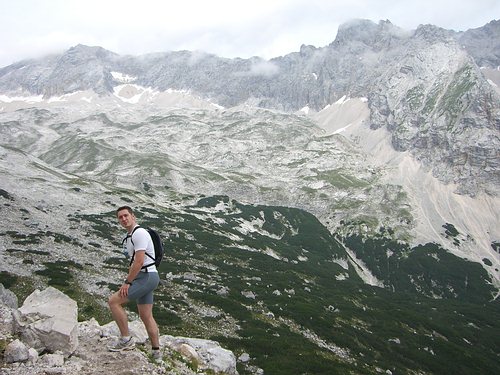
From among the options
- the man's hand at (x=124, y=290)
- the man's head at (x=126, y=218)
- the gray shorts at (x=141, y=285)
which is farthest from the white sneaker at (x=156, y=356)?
the man's head at (x=126, y=218)

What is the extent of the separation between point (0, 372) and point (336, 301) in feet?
217

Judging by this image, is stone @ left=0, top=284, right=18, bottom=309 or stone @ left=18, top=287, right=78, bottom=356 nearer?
stone @ left=18, top=287, right=78, bottom=356

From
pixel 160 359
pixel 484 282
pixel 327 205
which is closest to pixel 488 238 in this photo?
pixel 484 282

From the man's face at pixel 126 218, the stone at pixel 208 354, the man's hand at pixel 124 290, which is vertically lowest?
the stone at pixel 208 354

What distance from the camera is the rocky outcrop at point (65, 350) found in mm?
12500

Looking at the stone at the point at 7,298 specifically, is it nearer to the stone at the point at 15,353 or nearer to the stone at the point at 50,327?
the stone at the point at 50,327

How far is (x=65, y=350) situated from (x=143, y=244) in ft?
16.4

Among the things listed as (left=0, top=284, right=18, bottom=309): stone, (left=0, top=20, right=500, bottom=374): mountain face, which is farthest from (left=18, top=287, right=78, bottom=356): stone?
(left=0, top=20, right=500, bottom=374): mountain face

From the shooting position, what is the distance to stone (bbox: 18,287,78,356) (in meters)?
13.6

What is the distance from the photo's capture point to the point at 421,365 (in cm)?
5050

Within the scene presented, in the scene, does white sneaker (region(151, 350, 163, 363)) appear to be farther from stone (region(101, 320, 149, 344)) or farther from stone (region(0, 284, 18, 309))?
stone (region(0, 284, 18, 309))

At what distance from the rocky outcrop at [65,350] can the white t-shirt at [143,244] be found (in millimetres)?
3605

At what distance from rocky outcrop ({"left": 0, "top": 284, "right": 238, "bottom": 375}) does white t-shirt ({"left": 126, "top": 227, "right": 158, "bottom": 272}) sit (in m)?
3.60

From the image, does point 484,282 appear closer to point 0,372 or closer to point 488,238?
point 488,238
